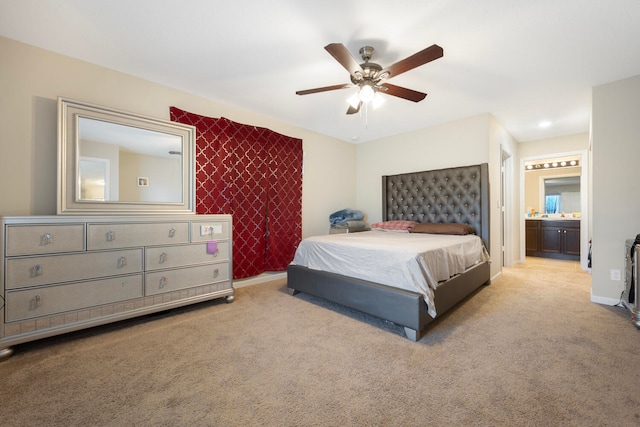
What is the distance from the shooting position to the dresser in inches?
66.3

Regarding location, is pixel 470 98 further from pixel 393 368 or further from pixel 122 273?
pixel 122 273

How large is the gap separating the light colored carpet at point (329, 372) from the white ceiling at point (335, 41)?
225cm

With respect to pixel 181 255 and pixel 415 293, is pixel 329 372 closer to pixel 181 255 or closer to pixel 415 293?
pixel 415 293

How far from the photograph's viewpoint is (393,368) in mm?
1547

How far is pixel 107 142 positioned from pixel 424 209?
3.91 metres

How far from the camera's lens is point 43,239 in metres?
1.77

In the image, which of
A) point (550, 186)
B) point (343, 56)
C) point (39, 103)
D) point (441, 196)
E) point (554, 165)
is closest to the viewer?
point (343, 56)

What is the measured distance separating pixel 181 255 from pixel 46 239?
0.89 meters

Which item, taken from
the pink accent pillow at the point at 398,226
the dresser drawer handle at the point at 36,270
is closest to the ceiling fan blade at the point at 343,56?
the pink accent pillow at the point at 398,226

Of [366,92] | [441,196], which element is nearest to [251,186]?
[366,92]

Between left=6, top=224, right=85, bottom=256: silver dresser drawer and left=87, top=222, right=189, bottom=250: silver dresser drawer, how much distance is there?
7 centimetres

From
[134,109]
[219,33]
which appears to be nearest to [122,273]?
[134,109]

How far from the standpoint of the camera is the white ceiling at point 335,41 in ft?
5.42

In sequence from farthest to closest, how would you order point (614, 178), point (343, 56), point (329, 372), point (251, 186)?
point (251, 186) < point (614, 178) < point (343, 56) < point (329, 372)
